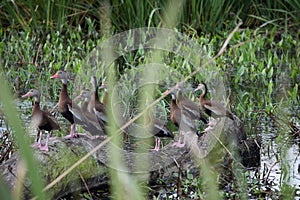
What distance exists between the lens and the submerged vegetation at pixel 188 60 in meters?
5.10

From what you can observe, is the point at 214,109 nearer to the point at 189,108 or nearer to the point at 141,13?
the point at 189,108

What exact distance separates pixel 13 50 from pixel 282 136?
151 inches

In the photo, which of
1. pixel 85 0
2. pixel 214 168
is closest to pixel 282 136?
pixel 214 168

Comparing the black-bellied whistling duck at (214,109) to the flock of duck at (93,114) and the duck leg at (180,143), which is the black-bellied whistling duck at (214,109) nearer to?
the flock of duck at (93,114)

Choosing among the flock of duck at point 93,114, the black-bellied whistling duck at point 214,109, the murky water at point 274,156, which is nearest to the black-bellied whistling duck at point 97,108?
the flock of duck at point 93,114

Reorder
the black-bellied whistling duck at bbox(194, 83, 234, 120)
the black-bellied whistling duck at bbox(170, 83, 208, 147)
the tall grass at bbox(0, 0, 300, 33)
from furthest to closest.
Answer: the tall grass at bbox(0, 0, 300, 33)
the black-bellied whistling duck at bbox(194, 83, 234, 120)
the black-bellied whistling duck at bbox(170, 83, 208, 147)

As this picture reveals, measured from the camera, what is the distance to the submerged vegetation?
510 cm

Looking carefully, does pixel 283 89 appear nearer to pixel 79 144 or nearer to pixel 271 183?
pixel 271 183

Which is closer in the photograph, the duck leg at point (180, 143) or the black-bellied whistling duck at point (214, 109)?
the duck leg at point (180, 143)

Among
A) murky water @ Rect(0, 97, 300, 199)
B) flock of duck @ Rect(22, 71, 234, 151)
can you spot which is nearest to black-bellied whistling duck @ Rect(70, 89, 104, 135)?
flock of duck @ Rect(22, 71, 234, 151)

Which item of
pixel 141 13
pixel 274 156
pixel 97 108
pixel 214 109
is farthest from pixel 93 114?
pixel 141 13

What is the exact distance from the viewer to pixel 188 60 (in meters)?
7.00

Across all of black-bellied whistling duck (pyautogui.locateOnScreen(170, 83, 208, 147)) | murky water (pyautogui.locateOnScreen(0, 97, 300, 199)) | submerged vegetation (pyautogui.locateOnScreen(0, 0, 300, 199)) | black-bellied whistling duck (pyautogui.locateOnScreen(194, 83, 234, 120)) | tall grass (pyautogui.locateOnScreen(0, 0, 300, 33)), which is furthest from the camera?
tall grass (pyautogui.locateOnScreen(0, 0, 300, 33))

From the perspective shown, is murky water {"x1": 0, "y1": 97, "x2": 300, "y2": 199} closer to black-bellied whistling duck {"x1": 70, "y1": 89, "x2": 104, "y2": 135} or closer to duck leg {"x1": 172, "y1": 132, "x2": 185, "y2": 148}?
duck leg {"x1": 172, "y1": 132, "x2": 185, "y2": 148}
